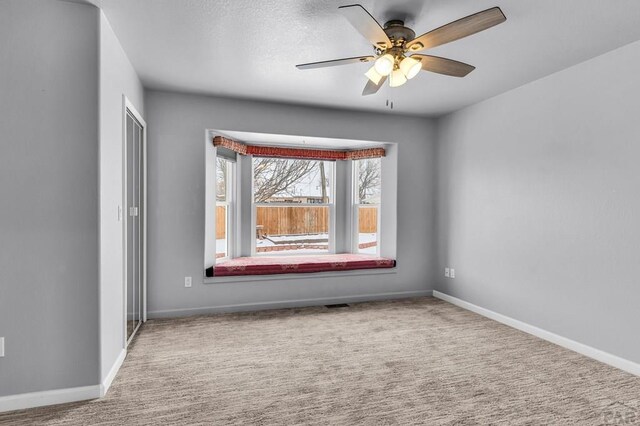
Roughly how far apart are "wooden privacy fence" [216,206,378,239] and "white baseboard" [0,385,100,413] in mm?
2811

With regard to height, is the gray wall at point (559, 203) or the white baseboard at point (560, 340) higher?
the gray wall at point (559, 203)

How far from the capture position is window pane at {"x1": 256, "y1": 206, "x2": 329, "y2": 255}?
475 cm

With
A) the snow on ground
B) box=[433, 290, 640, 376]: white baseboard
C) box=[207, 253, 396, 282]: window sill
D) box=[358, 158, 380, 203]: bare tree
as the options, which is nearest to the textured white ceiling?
box=[358, 158, 380, 203]: bare tree

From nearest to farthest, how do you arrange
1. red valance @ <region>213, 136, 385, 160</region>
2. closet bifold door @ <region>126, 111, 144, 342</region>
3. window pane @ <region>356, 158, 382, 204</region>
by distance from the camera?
closet bifold door @ <region>126, 111, 144, 342</region>
red valance @ <region>213, 136, 385, 160</region>
window pane @ <region>356, 158, 382, 204</region>

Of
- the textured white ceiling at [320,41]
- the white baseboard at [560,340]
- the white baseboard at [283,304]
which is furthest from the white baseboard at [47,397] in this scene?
the white baseboard at [560,340]

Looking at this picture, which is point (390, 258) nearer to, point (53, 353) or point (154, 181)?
point (154, 181)

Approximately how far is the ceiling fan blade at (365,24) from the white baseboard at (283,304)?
295cm

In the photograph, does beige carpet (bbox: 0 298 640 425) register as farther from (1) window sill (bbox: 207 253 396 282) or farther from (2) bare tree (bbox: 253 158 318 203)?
(2) bare tree (bbox: 253 158 318 203)

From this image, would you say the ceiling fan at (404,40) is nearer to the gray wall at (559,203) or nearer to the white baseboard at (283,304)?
the gray wall at (559,203)

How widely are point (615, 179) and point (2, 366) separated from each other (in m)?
4.19

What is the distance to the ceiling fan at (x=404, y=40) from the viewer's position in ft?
5.85

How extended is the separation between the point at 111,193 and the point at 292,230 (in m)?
2.76

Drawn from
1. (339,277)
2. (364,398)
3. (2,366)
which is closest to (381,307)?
(339,277)

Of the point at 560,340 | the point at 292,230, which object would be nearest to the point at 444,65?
the point at 560,340
